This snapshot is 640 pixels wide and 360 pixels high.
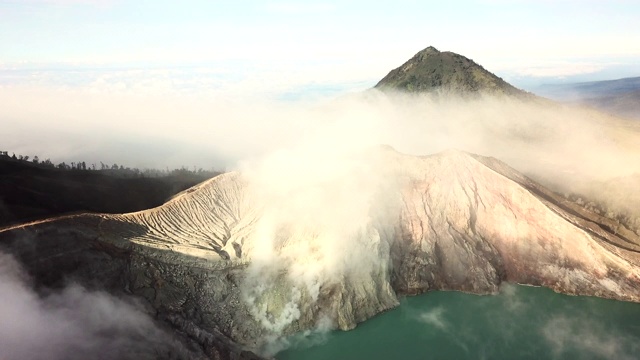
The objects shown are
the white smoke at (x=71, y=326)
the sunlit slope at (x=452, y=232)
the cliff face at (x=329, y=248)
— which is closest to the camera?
the white smoke at (x=71, y=326)

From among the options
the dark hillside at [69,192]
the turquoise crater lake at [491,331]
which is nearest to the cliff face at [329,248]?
the turquoise crater lake at [491,331]

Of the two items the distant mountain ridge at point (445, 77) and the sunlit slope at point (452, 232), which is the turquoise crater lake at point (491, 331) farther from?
the distant mountain ridge at point (445, 77)

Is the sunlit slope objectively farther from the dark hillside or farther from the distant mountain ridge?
the distant mountain ridge

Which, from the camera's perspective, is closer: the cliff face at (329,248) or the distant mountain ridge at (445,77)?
the cliff face at (329,248)

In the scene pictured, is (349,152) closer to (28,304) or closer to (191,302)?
(191,302)

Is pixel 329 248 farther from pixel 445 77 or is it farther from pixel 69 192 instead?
pixel 445 77
